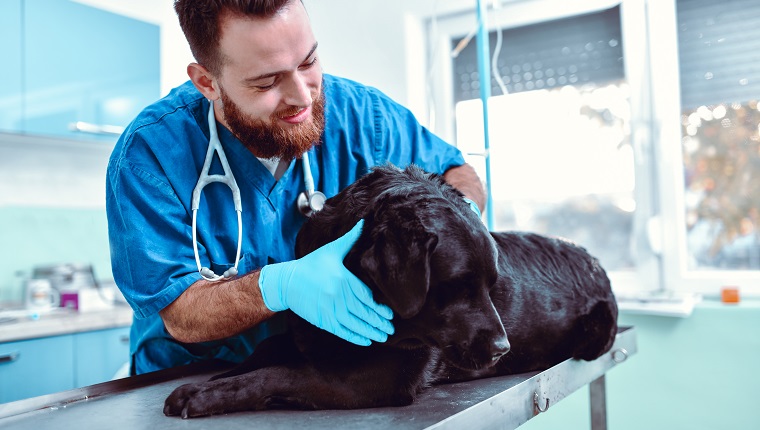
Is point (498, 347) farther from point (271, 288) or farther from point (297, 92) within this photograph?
point (297, 92)

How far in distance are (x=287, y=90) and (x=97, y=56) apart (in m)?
2.09

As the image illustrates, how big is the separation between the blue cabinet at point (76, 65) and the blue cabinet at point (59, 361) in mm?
928

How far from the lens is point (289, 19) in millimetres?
1176

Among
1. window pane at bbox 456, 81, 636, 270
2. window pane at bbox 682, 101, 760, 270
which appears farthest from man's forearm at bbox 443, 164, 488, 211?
window pane at bbox 682, 101, 760, 270

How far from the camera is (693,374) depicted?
232 centimetres

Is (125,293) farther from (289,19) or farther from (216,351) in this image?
(289,19)

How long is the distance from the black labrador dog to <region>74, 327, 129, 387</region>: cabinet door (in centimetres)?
169

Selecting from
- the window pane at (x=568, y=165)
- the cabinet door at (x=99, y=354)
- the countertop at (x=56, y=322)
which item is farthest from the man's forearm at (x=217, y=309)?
the window pane at (x=568, y=165)

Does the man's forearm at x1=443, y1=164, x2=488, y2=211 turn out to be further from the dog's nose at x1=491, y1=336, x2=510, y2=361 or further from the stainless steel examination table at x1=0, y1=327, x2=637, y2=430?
the dog's nose at x1=491, y1=336, x2=510, y2=361

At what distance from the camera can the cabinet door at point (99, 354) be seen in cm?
247

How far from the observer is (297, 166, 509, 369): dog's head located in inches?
36.1

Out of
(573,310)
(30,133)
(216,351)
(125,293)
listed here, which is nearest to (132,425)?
(125,293)

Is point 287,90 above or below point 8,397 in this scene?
above

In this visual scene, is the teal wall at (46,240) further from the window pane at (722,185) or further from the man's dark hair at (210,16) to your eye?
the window pane at (722,185)
